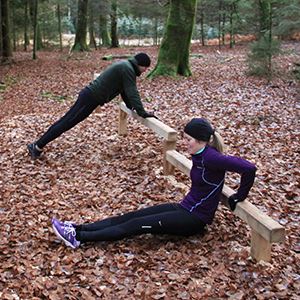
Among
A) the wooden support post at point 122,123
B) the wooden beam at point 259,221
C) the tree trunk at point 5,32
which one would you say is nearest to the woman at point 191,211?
the wooden beam at point 259,221

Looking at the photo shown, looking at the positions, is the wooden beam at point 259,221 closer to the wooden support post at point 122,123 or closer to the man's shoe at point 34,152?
the man's shoe at point 34,152

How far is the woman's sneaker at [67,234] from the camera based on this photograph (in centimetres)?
466

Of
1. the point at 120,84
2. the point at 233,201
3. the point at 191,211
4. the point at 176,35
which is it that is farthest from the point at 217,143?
the point at 176,35

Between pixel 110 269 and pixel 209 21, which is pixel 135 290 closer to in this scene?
pixel 110 269

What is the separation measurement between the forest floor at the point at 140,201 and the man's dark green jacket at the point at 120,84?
3.26 ft

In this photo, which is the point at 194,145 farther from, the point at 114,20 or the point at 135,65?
the point at 114,20

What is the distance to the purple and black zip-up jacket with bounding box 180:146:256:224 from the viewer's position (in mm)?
4363

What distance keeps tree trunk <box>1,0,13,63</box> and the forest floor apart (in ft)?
37.7

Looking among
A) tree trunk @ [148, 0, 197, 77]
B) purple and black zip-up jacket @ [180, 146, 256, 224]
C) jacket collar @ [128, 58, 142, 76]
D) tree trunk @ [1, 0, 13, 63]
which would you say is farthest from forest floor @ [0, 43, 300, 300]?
tree trunk @ [1, 0, 13, 63]

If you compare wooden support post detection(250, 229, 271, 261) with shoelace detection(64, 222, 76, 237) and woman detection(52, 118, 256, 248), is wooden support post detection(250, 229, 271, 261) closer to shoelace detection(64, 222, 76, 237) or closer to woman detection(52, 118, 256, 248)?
woman detection(52, 118, 256, 248)

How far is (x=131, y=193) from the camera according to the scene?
6145 mm

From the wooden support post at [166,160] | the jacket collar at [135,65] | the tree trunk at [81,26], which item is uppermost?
the tree trunk at [81,26]

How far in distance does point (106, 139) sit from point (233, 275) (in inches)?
190

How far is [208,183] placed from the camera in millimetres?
4547
